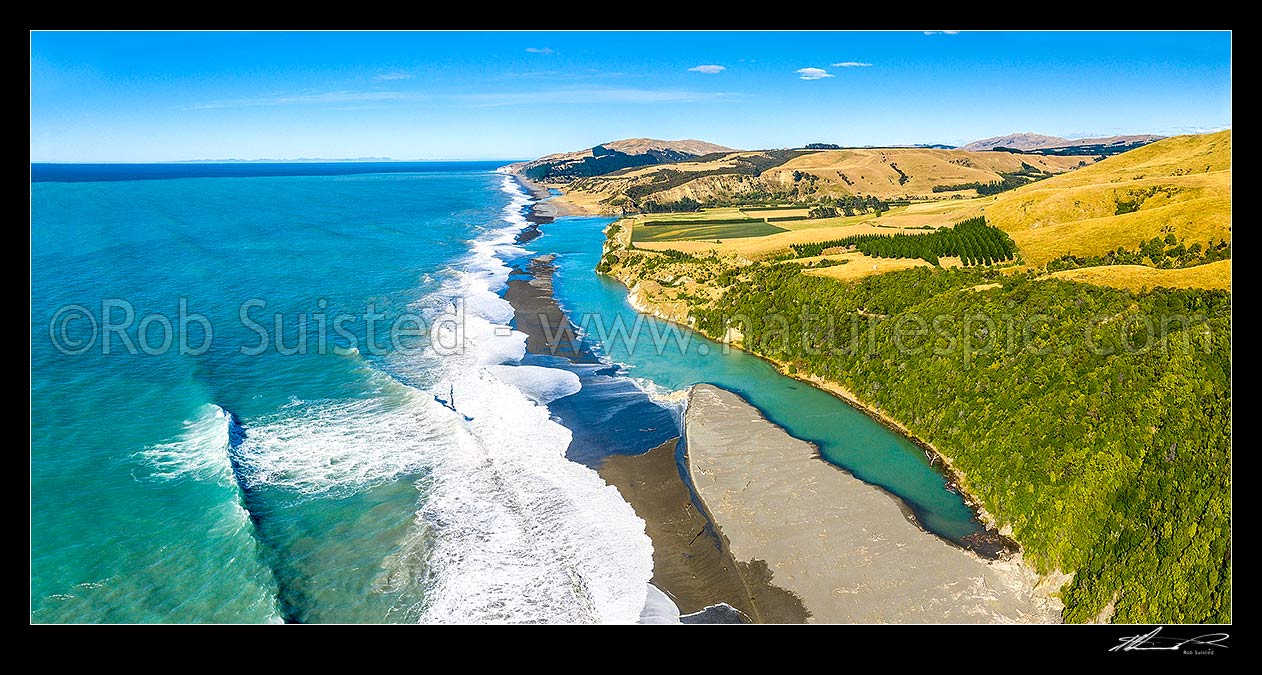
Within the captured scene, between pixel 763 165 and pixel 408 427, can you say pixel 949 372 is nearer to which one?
pixel 408 427

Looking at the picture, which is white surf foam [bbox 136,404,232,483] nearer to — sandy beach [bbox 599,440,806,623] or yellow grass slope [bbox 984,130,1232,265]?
sandy beach [bbox 599,440,806,623]

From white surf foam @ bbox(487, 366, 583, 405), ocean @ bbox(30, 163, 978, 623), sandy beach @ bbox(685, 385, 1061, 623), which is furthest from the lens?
white surf foam @ bbox(487, 366, 583, 405)

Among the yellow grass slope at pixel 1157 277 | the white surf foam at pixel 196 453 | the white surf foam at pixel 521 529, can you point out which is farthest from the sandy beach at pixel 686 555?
the yellow grass slope at pixel 1157 277

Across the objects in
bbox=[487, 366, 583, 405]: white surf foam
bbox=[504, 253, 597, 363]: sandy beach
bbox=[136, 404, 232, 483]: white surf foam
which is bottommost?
bbox=[136, 404, 232, 483]: white surf foam

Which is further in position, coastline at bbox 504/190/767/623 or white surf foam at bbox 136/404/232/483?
white surf foam at bbox 136/404/232/483

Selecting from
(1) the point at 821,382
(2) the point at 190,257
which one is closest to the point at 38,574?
(1) the point at 821,382

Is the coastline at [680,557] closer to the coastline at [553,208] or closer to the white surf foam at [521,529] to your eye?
the white surf foam at [521,529]
